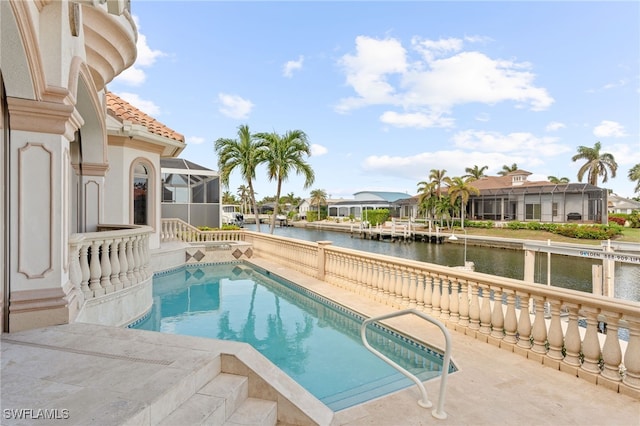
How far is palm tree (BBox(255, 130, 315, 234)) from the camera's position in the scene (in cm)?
1546

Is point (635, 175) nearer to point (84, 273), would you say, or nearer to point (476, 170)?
point (476, 170)

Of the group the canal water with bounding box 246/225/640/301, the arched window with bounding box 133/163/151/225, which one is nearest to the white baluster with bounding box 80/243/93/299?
the arched window with bounding box 133/163/151/225

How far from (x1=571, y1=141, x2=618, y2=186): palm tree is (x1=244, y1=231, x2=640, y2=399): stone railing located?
2002 inches

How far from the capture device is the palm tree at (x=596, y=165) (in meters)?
43.6

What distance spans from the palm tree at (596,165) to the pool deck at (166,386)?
2100 inches

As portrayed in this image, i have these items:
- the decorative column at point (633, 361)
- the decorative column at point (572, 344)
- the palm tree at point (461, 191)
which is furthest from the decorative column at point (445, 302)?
the palm tree at point (461, 191)

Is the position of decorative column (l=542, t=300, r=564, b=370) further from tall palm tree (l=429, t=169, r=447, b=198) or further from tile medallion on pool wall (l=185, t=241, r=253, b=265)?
tall palm tree (l=429, t=169, r=447, b=198)

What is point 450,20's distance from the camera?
10.4 m

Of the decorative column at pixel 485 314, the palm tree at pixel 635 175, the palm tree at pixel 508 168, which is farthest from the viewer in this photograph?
the palm tree at pixel 508 168

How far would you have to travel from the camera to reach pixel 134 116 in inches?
403

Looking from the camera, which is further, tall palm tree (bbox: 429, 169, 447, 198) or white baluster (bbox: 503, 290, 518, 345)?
tall palm tree (bbox: 429, 169, 447, 198)

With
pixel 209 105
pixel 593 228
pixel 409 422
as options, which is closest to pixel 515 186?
pixel 593 228

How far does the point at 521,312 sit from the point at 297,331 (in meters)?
3.51

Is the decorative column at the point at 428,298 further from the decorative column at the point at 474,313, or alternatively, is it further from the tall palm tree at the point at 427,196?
the tall palm tree at the point at 427,196
